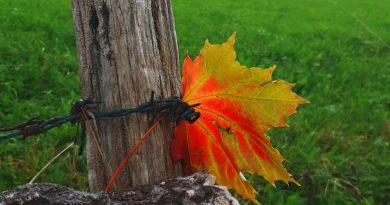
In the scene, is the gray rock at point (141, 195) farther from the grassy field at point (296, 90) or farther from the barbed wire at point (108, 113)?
the grassy field at point (296, 90)

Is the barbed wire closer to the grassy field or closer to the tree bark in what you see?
the tree bark

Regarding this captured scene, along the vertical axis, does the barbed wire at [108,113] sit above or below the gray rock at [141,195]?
above

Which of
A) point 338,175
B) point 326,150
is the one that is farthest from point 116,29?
point 326,150

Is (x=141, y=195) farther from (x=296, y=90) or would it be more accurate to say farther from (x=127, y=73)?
(x=296, y=90)

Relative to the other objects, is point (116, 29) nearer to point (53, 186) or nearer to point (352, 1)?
point (53, 186)

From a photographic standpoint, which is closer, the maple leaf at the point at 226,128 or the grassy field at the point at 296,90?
the maple leaf at the point at 226,128

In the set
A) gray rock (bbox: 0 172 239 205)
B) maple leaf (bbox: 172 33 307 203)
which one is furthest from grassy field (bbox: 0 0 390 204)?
gray rock (bbox: 0 172 239 205)

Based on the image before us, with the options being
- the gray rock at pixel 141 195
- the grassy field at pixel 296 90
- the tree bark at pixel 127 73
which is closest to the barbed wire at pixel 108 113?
the tree bark at pixel 127 73
